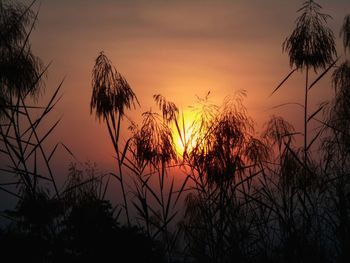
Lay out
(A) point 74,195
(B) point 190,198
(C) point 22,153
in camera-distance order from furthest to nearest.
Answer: (B) point 190,198
(A) point 74,195
(C) point 22,153

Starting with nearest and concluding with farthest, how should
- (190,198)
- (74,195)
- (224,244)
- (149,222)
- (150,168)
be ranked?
(224,244)
(149,222)
(150,168)
(74,195)
(190,198)

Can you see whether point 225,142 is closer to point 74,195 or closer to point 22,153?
point 22,153

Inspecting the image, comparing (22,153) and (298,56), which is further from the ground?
(298,56)

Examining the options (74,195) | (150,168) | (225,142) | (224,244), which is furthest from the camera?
(74,195)

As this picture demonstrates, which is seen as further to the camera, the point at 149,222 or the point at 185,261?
the point at 185,261

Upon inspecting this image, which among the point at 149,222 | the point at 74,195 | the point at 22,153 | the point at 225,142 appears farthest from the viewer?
the point at 74,195

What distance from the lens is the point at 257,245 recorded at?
3604mm

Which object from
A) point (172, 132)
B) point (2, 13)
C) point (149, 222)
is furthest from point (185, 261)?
point (2, 13)

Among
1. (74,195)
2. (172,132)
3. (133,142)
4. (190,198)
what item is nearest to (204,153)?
(172,132)

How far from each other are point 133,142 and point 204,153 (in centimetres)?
87

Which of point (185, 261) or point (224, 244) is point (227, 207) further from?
point (185, 261)

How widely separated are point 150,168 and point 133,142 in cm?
41

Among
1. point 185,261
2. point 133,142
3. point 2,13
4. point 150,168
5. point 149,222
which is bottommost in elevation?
point 185,261

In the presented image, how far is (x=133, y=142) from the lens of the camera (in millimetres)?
4727
